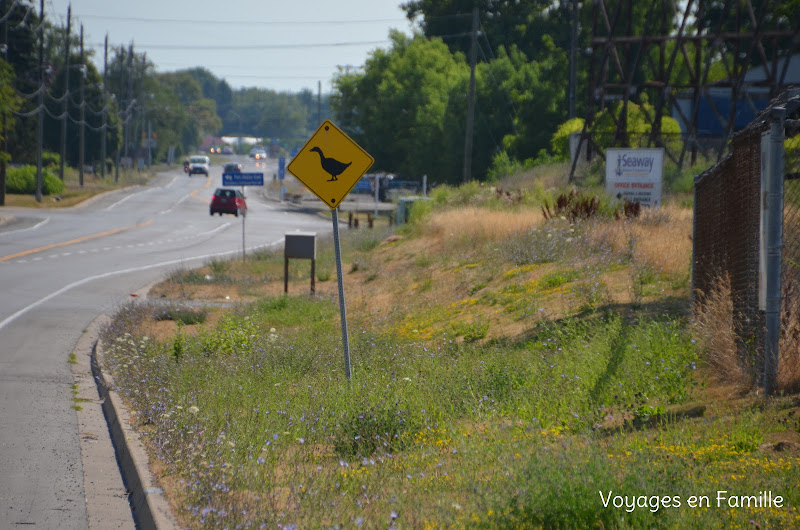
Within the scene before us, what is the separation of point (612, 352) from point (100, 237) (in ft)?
101

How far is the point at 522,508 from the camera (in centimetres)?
471

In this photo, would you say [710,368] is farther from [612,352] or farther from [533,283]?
[533,283]

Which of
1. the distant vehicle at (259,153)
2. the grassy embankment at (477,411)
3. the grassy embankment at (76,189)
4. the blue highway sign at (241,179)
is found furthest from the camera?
the distant vehicle at (259,153)

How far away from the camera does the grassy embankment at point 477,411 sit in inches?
194

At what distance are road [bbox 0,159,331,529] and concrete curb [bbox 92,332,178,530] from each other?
185mm

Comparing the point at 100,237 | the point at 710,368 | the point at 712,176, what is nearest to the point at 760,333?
the point at 710,368

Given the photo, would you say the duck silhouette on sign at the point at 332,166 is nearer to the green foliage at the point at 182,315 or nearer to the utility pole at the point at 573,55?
the green foliage at the point at 182,315

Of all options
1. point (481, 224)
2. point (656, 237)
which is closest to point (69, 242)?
point (481, 224)

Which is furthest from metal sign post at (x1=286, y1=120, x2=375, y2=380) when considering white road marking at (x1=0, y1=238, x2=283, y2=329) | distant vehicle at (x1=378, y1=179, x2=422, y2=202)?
distant vehicle at (x1=378, y1=179, x2=422, y2=202)

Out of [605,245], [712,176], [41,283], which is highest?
[712,176]

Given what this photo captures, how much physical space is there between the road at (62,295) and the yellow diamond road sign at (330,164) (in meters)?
3.33

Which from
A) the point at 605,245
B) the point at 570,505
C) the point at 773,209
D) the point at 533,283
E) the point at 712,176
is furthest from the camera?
the point at 605,245

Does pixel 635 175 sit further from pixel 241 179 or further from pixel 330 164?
pixel 330 164

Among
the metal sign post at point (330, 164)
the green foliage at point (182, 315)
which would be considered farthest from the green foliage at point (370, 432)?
the green foliage at point (182, 315)
